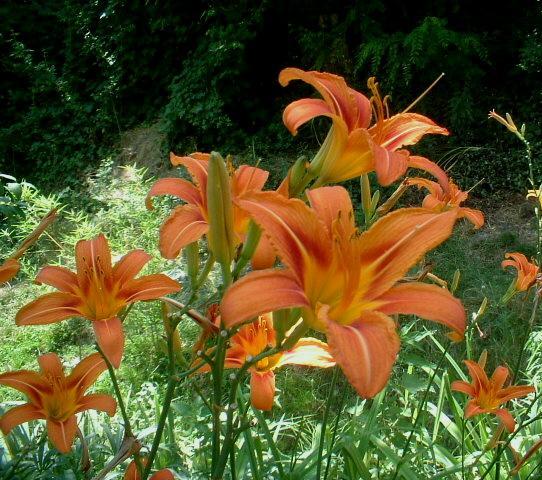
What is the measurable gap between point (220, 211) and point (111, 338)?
22 centimetres

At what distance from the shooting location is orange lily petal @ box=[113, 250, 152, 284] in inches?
32.9

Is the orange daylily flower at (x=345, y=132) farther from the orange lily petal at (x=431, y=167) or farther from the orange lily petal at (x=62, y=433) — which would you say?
the orange lily petal at (x=62, y=433)

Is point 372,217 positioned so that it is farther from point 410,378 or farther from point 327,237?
point 410,378

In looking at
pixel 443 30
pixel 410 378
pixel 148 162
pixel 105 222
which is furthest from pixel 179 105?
pixel 410 378

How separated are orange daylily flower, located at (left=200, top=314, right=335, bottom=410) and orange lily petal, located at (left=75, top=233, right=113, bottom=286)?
21 cm

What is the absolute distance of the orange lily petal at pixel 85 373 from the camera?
89 cm

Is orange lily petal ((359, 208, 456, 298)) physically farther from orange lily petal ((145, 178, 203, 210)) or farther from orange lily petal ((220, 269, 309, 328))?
orange lily petal ((145, 178, 203, 210))

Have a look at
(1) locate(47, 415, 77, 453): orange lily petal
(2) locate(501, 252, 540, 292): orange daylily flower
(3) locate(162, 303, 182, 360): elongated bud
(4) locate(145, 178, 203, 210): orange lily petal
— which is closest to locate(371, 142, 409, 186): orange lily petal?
(4) locate(145, 178, 203, 210): orange lily petal

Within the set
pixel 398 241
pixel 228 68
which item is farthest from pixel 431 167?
pixel 228 68

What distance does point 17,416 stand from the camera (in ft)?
2.72

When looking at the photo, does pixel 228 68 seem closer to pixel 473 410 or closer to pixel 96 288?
pixel 473 410

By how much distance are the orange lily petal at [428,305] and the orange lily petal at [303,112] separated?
25cm

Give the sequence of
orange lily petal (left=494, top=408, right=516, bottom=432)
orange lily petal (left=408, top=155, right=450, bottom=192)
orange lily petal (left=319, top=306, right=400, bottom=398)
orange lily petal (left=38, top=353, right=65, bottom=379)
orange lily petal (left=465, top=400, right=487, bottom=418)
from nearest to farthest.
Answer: orange lily petal (left=319, top=306, right=400, bottom=398)
orange lily petal (left=408, top=155, right=450, bottom=192)
orange lily petal (left=38, top=353, right=65, bottom=379)
orange lily petal (left=494, top=408, right=516, bottom=432)
orange lily petal (left=465, top=400, right=487, bottom=418)

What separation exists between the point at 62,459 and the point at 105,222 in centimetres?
307
